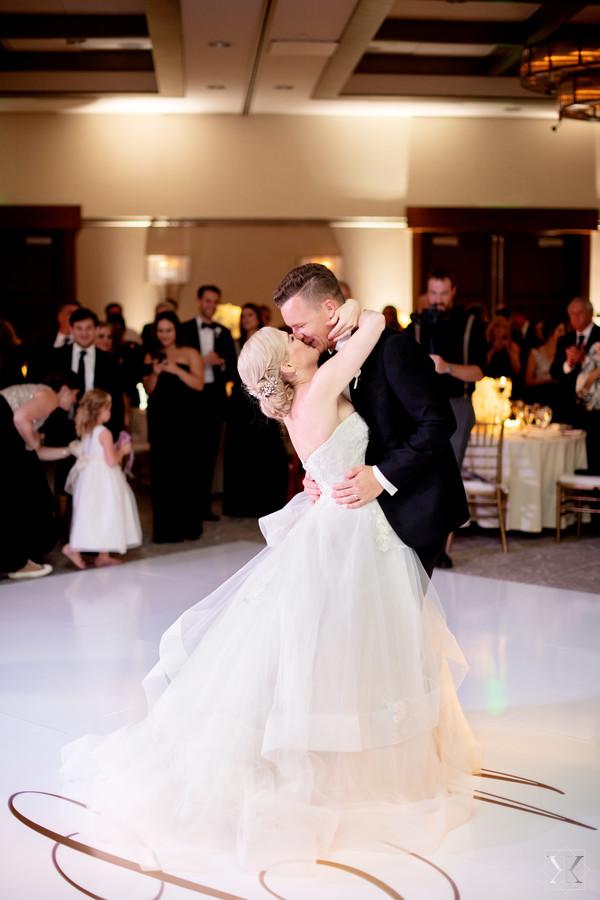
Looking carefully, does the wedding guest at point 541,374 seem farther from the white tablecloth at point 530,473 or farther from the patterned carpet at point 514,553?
the white tablecloth at point 530,473

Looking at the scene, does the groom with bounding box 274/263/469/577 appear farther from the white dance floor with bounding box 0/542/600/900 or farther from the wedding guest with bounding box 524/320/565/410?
the wedding guest with bounding box 524/320/565/410

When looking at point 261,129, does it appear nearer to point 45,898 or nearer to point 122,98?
point 122,98

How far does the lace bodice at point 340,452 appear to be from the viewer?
9.74 ft

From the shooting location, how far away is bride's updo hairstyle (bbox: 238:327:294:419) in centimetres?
283

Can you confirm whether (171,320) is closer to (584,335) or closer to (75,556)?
(75,556)

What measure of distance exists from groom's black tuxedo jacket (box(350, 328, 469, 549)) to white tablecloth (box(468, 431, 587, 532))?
14.8 ft

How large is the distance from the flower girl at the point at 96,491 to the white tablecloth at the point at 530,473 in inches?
98.6

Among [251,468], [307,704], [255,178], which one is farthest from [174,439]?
[255,178]

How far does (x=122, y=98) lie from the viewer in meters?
11.1

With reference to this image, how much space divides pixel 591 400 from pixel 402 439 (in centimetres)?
542

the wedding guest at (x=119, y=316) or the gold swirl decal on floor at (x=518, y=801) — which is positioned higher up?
the wedding guest at (x=119, y=316)

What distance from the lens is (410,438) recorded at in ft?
9.77

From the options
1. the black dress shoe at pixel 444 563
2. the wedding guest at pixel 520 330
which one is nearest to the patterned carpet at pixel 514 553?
the black dress shoe at pixel 444 563

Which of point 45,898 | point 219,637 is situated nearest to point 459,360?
point 219,637
